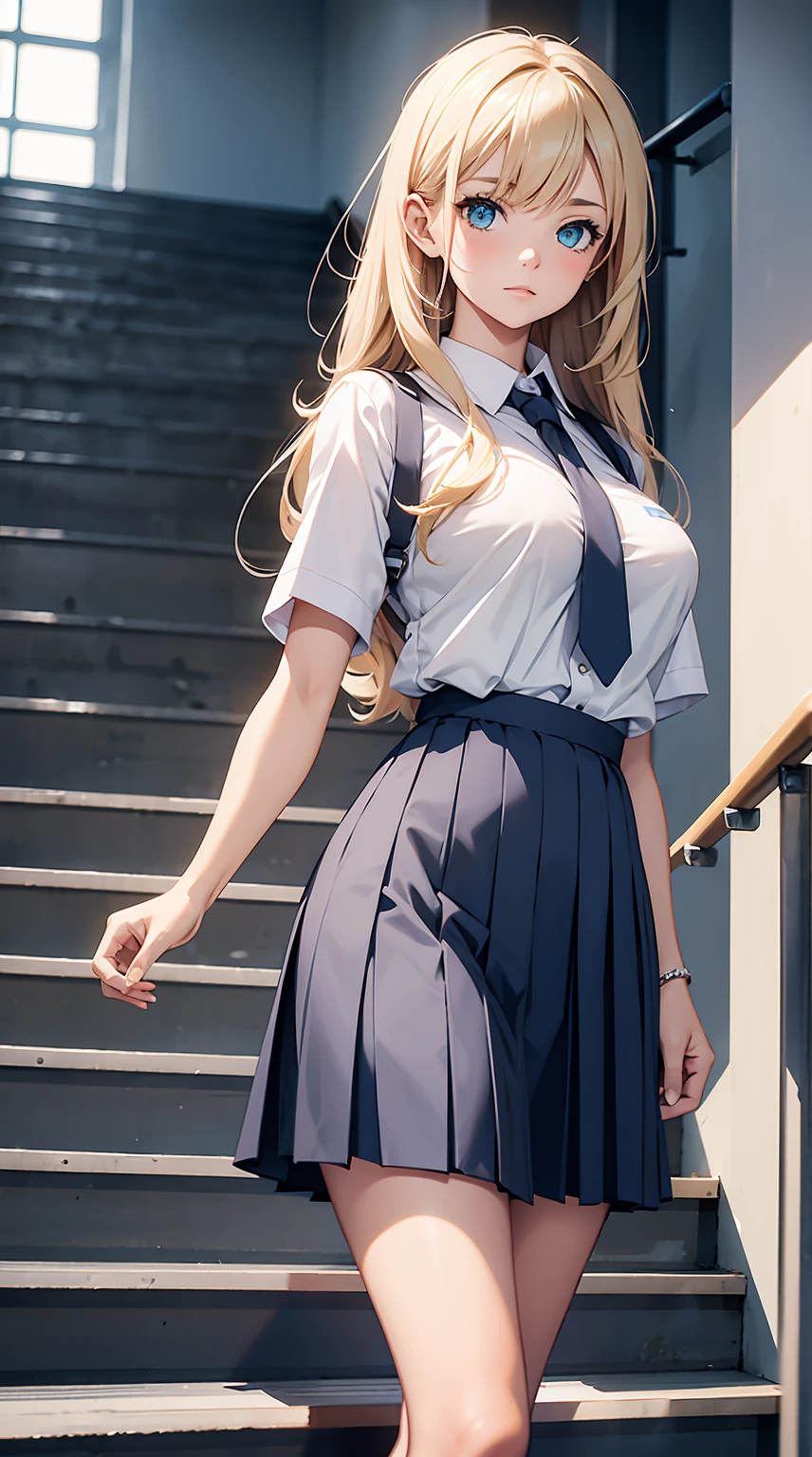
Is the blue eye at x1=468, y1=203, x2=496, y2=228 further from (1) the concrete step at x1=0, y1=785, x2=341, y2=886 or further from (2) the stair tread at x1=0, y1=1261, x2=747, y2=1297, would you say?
(1) the concrete step at x1=0, y1=785, x2=341, y2=886

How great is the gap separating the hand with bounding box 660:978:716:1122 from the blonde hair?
40 cm

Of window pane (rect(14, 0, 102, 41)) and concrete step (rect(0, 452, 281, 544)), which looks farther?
window pane (rect(14, 0, 102, 41))

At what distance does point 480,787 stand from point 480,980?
172 mm

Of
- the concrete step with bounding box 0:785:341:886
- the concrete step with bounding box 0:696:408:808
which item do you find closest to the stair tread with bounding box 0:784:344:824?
the concrete step with bounding box 0:785:341:886

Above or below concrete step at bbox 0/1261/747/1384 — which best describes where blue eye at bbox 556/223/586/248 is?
above

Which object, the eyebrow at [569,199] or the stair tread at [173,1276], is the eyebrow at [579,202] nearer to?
the eyebrow at [569,199]

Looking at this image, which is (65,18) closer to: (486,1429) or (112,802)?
(112,802)

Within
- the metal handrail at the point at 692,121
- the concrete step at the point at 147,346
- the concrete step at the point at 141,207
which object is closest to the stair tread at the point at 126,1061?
the metal handrail at the point at 692,121

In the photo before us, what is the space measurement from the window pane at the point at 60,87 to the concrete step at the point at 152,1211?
7561mm

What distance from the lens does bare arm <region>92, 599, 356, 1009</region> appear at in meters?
1.09

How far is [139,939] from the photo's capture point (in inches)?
43.2

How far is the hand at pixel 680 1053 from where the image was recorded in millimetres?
1288

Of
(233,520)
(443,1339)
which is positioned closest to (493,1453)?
(443,1339)

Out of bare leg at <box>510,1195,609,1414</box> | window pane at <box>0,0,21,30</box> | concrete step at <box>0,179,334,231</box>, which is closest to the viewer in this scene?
bare leg at <box>510,1195,609,1414</box>
